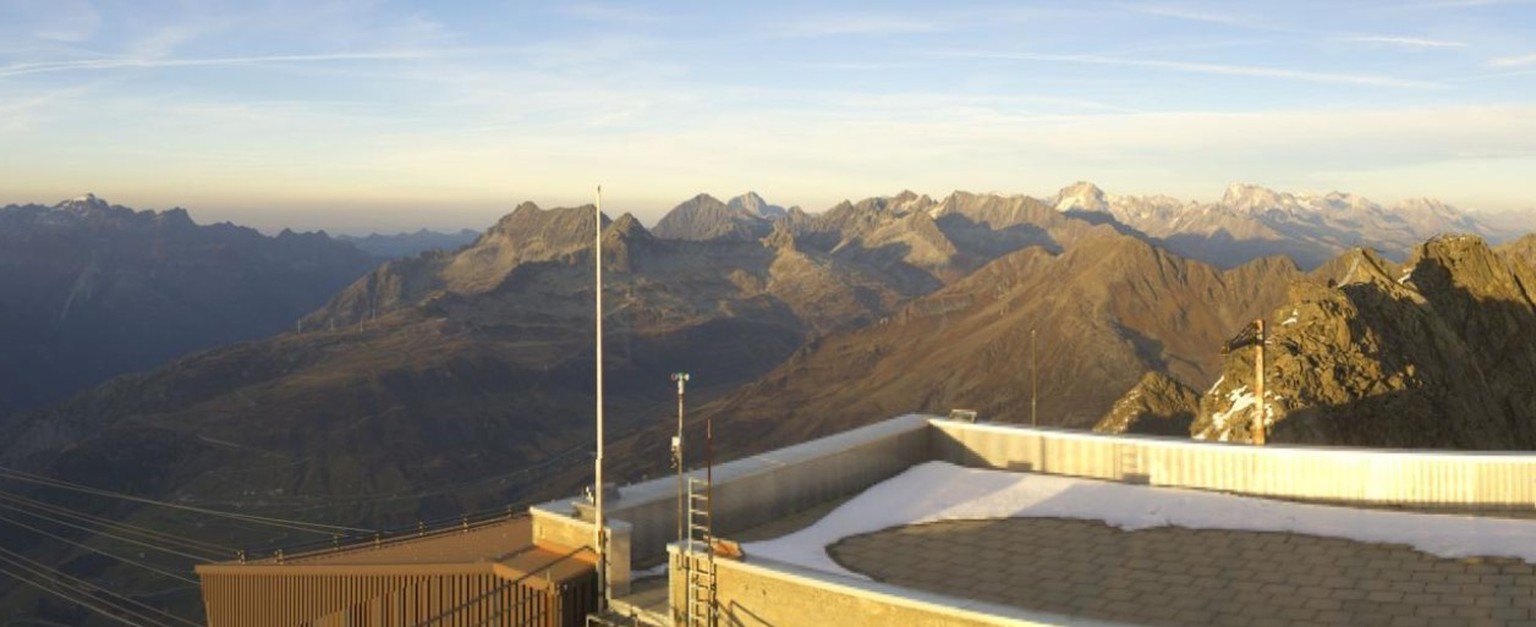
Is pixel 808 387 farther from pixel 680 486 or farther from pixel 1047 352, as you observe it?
pixel 680 486

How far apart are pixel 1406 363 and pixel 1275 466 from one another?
3804cm

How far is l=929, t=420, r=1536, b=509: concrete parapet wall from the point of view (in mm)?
18172

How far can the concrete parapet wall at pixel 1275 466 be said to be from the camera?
18172 millimetres

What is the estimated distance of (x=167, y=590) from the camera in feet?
298

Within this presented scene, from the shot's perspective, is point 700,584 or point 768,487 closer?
point 700,584

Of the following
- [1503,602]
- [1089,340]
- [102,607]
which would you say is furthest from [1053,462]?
[102,607]

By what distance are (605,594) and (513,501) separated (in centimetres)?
9175

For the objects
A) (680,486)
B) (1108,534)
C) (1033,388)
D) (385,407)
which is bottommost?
(385,407)

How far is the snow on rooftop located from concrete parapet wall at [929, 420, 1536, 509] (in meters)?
0.72

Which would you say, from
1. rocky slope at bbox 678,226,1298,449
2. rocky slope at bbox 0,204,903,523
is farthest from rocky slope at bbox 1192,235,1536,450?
rocky slope at bbox 0,204,903,523

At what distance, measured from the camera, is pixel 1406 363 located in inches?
2028

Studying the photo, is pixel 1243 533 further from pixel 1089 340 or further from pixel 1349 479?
pixel 1089 340

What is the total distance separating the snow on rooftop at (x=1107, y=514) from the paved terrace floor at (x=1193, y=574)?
14.2 inches

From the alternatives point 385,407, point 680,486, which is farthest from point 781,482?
point 385,407
